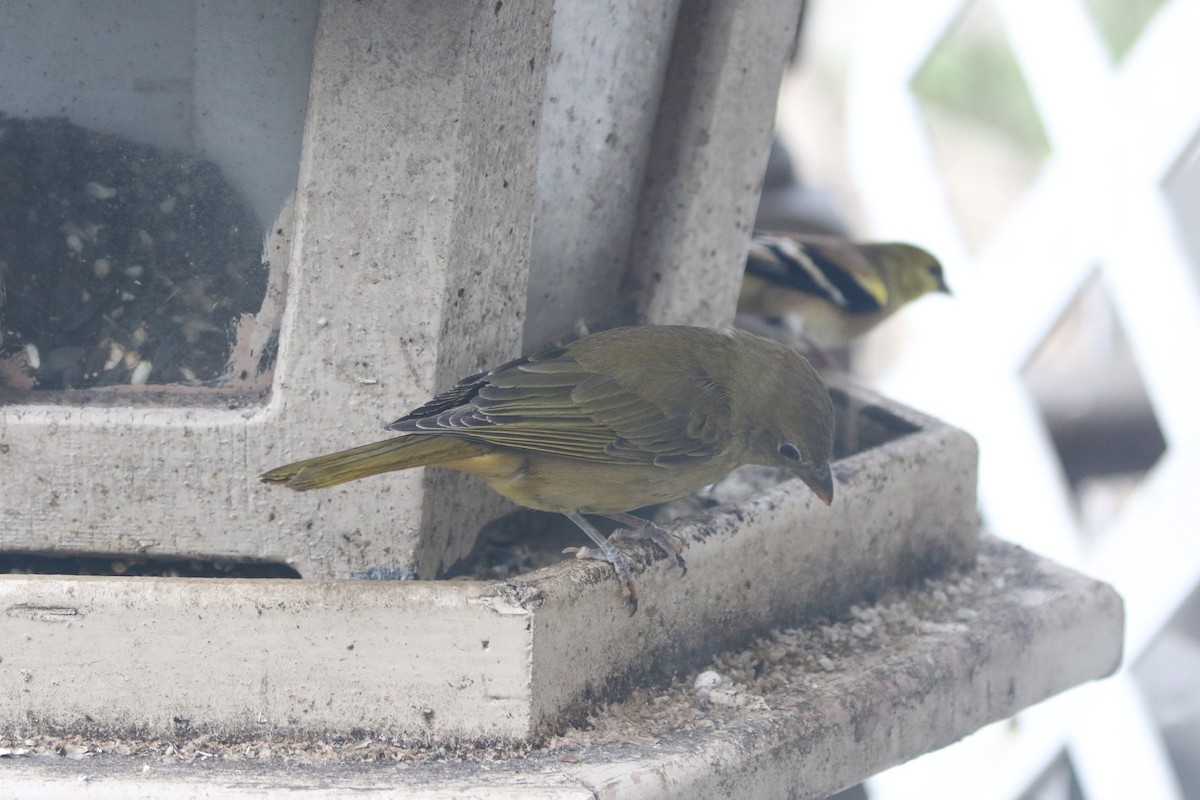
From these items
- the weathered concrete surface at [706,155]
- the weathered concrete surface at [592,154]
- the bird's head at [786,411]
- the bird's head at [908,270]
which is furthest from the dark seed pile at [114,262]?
the bird's head at [908,270]

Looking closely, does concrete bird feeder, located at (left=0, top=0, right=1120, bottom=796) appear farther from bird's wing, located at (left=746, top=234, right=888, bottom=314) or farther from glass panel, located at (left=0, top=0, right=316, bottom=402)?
bird's wing, located at (left=746, top=234, right=888, bottom=314)

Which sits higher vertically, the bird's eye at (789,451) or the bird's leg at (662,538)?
the bird's eye at (789,451)

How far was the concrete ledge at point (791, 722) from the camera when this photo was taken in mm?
2062

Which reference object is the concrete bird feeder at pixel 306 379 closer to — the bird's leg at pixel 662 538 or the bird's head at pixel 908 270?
the bird's leg at pixel 662 538

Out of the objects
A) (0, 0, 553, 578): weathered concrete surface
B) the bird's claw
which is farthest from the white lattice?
(0, 0, 553, 578): weathered concrete surface

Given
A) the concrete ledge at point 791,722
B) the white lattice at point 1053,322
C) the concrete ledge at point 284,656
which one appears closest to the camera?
the concrete ledge at point 791,722

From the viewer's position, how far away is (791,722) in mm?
2350

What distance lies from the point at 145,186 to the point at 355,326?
43 centimetres

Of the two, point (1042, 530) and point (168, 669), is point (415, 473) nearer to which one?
point (168, 669)

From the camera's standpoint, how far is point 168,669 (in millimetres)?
2221

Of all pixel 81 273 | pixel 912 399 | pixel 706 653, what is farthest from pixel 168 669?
pixel 912 399

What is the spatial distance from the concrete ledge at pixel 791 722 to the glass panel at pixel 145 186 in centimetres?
71

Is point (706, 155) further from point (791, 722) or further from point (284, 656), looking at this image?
point (284, 656)

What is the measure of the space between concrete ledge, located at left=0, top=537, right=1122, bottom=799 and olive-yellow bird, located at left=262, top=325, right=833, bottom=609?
0.93ft
